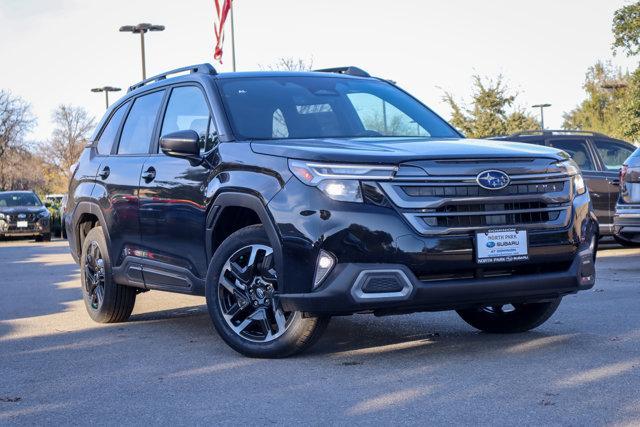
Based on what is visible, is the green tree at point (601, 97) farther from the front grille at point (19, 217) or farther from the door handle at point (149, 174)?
the door handle at point (149, 174)

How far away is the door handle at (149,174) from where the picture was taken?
743 cm

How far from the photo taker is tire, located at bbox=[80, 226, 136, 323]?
8.25 m

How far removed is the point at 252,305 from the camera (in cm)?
631

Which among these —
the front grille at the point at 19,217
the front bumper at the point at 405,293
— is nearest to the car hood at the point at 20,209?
the front grille at the point at 19,217

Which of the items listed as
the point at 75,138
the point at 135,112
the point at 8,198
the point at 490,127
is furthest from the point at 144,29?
the point at 75,138

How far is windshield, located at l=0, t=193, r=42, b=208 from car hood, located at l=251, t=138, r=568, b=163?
84.7 feet

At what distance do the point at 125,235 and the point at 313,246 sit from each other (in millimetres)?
2582

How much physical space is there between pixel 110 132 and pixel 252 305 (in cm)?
302

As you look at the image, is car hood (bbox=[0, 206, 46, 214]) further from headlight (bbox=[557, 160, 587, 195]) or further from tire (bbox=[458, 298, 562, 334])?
headlight (bbox=[557, 160, 587, 195])

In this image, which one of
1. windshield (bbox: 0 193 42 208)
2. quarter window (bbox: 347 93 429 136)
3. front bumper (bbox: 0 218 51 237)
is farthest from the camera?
windshield (bbox: 0 193 42 208)

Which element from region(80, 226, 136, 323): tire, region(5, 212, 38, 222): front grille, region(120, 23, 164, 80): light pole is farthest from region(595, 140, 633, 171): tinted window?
region(120, 23, 164, 80): light pole

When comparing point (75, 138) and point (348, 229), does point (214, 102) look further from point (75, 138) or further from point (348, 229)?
point (75, 138)

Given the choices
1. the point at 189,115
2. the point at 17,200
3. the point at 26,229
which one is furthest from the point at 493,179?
the point at 17,200

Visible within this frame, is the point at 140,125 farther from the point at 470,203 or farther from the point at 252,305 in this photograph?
the point at 470,203
